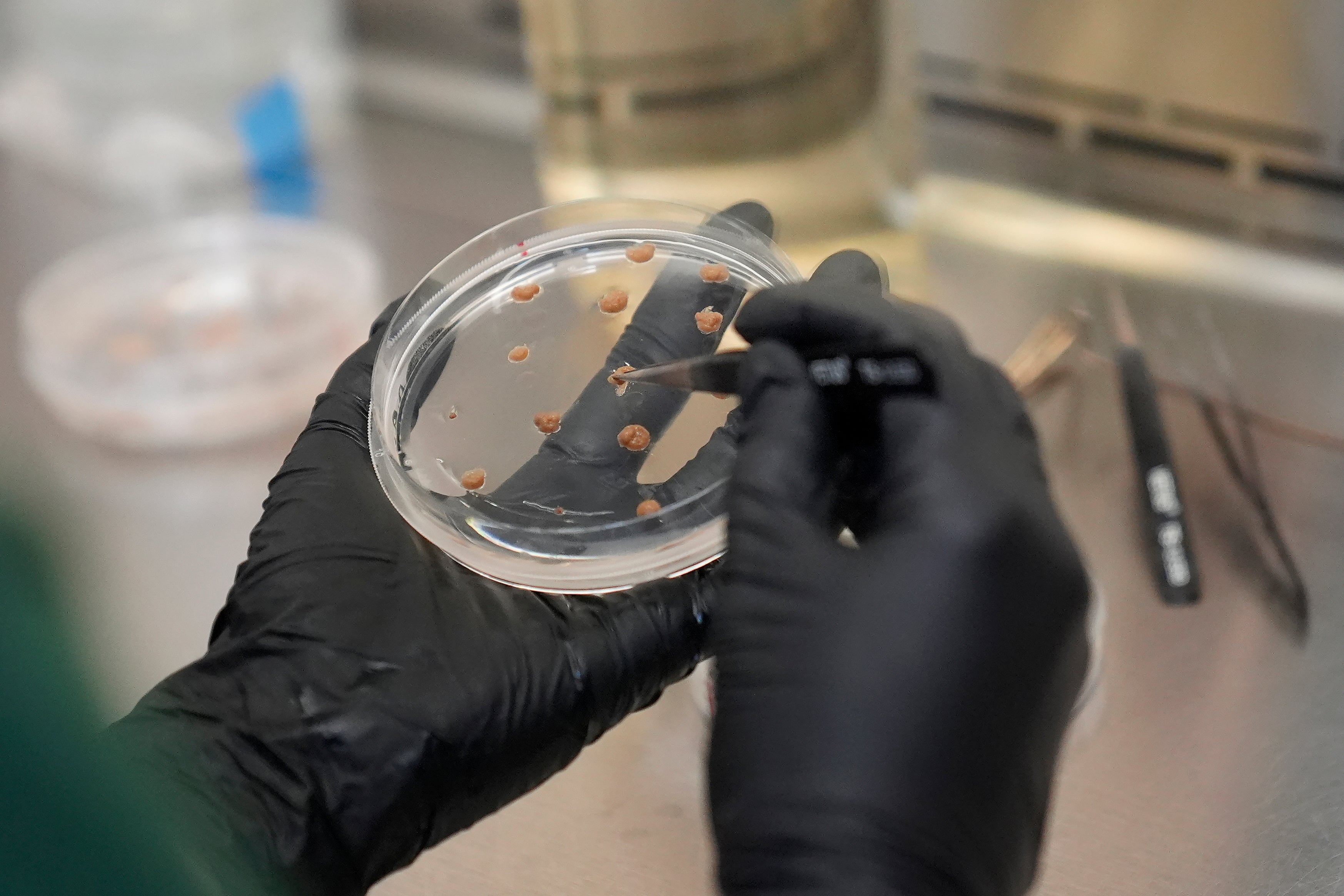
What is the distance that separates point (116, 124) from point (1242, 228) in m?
1.33

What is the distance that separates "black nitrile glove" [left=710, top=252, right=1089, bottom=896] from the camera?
53 cm

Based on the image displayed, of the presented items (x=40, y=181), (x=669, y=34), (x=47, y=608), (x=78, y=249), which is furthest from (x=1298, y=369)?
(x=40, y=181)

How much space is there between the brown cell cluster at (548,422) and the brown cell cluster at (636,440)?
0.05 metres

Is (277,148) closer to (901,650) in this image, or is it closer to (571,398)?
(571,398)

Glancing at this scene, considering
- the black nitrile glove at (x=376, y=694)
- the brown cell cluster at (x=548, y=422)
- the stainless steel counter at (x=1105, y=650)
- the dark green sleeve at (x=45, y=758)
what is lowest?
the stainless steel counter at (x=1105, y=650)

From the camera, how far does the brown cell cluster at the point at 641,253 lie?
922mm

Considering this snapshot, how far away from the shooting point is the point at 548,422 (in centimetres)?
82

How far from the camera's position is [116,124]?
1.52 meters

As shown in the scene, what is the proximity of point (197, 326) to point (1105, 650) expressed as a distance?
0.95 metres

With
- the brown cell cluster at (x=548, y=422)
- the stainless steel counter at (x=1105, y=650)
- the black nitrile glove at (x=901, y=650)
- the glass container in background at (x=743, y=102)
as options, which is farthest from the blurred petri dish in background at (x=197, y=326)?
the black nitrile glove at (x=901, y=650)

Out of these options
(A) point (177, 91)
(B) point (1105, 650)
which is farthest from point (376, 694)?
(A) point (177, 91)

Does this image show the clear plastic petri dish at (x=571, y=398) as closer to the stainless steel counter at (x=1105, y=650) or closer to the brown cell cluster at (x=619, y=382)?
the brown cell cluster at (x=619, y=382)

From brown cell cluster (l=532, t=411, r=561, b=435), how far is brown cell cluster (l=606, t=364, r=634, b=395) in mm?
43

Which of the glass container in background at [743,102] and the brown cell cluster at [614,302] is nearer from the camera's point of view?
the brown cell cluster at [614,302]
